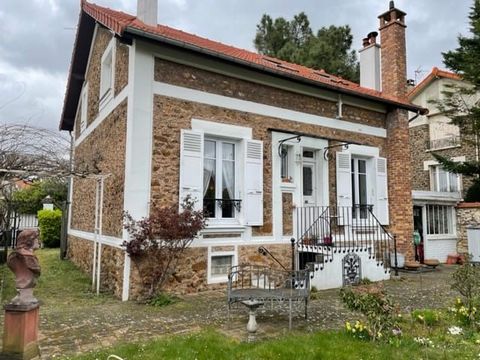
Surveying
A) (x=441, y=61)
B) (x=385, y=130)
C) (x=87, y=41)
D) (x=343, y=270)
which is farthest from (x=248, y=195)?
(x=441, y=61)

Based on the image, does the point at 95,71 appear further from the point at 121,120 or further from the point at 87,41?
the point at 121,120

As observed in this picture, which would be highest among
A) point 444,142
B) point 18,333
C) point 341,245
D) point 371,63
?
point 371,63

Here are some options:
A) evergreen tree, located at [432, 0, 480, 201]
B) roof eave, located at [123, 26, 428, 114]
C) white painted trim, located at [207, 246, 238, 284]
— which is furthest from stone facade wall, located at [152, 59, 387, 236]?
evergreen tree, located at [432, 0, 480, 201]

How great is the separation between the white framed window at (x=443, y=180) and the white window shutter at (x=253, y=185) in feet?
43.7

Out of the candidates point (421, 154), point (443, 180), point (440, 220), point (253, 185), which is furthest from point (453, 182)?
point (253, 185)

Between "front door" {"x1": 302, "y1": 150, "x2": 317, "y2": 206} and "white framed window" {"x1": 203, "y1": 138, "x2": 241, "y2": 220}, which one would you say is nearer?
"white framed window" {"x1": 203, "y1": 138, "x2": 241, "y2": 220}

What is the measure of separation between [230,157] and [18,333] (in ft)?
19.2

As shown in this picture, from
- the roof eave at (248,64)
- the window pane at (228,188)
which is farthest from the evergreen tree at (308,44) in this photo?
the window pane at (228,188)

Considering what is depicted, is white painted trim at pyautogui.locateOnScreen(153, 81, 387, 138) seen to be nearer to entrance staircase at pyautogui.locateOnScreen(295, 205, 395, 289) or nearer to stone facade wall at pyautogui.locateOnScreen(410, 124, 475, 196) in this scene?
entrance staircase at pyautogui.locateOnScreen(295, 205, 395, 289)

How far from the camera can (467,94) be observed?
51.6 feet

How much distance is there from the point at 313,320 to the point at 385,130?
796 centimetres

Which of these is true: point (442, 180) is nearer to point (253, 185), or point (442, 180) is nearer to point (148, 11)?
point (253, 185)

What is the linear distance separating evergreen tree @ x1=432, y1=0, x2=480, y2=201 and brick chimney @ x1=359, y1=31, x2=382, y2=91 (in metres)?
4.26

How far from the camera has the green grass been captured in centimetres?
413
